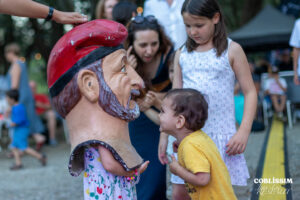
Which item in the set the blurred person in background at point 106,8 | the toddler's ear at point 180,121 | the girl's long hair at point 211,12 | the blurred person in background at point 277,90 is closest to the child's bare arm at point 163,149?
the toddler's ear at point 180,121

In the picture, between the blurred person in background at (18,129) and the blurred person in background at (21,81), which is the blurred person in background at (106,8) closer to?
the blurred person in background at (18,129)

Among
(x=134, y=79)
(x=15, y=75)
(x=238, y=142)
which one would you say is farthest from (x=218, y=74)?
(x=15, y=75)

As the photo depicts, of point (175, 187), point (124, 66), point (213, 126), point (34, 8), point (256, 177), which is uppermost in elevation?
point (34, 8)

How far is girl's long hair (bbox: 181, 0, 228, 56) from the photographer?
261cm

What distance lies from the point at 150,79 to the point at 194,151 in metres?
1.23

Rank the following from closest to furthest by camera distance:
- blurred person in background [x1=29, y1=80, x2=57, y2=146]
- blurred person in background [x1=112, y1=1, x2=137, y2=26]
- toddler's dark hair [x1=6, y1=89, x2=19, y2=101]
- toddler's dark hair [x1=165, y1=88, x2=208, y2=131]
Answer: toddler's dark hair [x1=165, y1=88, x2=208, y2=131] < blurred person in background [x1=112, y1=1, x2=137, y2=26] < toddler's dark hair [x1=6, y1=89, x2=19, y2=101] < blurred person in background [x1=29, y1=80, x2=57, y2=146]

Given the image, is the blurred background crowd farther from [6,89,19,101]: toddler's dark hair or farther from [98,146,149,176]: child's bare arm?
[98,146,149,176]: child's bare arm

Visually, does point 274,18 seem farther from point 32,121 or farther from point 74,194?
point 74,194

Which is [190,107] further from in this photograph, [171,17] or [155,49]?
[171,17]

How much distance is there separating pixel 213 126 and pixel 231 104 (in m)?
0.21

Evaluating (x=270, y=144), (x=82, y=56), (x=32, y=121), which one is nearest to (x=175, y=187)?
(x=82, y=56)

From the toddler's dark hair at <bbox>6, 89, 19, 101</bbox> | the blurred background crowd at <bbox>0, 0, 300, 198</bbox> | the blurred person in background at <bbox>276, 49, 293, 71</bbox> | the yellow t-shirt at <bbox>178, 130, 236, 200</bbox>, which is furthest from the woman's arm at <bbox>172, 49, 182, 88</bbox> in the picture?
the blurred person in background at <bbox>276, 49, 293, 71</bbox>

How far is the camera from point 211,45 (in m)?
2.79

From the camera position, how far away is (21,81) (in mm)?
7715
